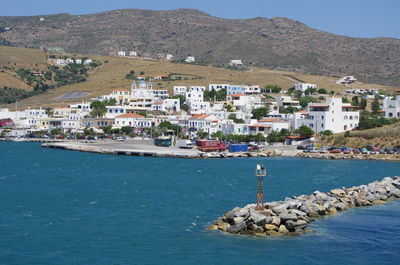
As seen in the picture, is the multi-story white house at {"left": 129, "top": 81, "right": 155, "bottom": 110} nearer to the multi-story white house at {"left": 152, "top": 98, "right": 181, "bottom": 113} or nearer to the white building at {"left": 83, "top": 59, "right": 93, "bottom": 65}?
the multi-story white house at {"left": 152, "top": 98, "right": 181, "bottom": 113}

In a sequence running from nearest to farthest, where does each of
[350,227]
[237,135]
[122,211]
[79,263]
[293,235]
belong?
[79,263] < [293,235] < [350,227] < [122,211] < [237,135]

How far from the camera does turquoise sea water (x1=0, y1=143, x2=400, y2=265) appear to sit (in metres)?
24.9

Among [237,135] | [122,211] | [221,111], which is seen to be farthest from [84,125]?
[122,211]

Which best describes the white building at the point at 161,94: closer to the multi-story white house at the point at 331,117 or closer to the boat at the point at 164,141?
the boat at the point at 164,141

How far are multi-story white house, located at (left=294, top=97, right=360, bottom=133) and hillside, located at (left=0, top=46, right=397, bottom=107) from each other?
43399mm

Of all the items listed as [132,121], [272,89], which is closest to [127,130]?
[132,121]

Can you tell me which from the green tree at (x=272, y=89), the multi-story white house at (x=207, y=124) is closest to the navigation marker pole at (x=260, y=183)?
the multi-story white house at (x=207, y=124)

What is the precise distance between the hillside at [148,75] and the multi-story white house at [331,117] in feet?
142

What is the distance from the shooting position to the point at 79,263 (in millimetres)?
24094

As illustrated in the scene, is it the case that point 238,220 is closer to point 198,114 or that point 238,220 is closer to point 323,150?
point 323,150

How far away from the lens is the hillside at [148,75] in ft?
423

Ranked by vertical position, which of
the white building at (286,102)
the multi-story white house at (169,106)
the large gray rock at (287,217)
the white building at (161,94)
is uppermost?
the white building at (161,94)

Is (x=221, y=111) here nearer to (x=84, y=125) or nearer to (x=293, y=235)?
(x=84, y=125)

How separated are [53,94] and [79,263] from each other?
113m
